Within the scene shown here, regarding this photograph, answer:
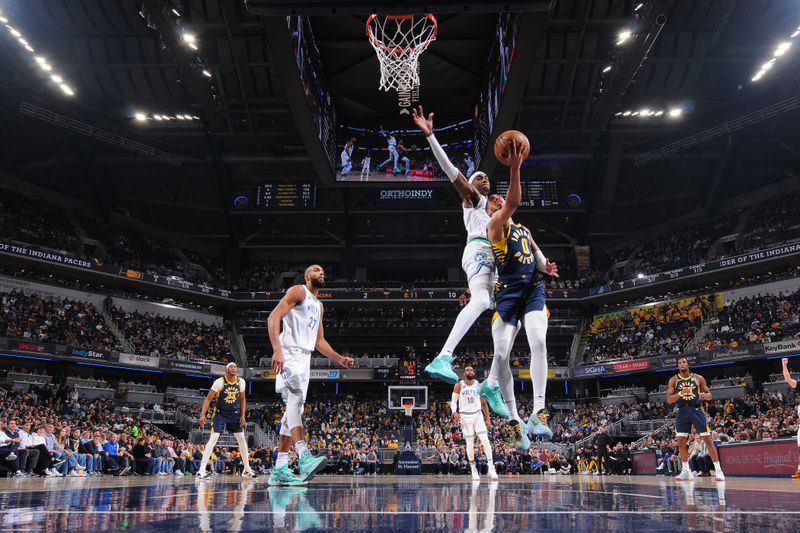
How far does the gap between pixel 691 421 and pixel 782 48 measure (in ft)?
69.8

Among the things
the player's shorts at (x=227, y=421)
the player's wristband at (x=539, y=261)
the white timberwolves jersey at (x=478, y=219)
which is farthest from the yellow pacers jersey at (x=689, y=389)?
the player's shorts at (x=227, y=421)

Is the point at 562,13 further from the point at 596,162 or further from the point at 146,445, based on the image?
the point at 146,445

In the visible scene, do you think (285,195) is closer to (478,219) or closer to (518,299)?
(478,219)

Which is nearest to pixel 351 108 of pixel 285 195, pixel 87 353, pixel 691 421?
pixel 285 195

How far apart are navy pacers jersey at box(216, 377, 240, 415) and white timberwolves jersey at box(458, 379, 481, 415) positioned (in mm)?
4317

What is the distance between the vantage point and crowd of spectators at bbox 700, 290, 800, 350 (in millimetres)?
27378

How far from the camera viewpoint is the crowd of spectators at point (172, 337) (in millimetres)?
32656

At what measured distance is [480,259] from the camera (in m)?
5.64

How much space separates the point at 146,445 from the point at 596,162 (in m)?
27.0

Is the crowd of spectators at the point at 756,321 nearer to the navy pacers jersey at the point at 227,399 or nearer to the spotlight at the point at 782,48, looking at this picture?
the spotlight at the point at 782,48

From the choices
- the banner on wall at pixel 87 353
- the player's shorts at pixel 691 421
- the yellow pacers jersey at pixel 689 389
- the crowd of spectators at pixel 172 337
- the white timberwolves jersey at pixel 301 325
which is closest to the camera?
the white timberwolves jersey at pixel 301 325

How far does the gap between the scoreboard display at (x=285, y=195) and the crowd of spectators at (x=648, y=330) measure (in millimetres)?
19279

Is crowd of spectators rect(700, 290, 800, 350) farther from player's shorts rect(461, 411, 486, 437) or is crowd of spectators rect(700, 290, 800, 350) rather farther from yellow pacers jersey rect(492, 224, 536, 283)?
yellow pacers jersey rect(492, 224, 536, 283)

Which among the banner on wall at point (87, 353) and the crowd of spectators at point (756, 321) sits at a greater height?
the crowd of spectators at point (756, 321)
